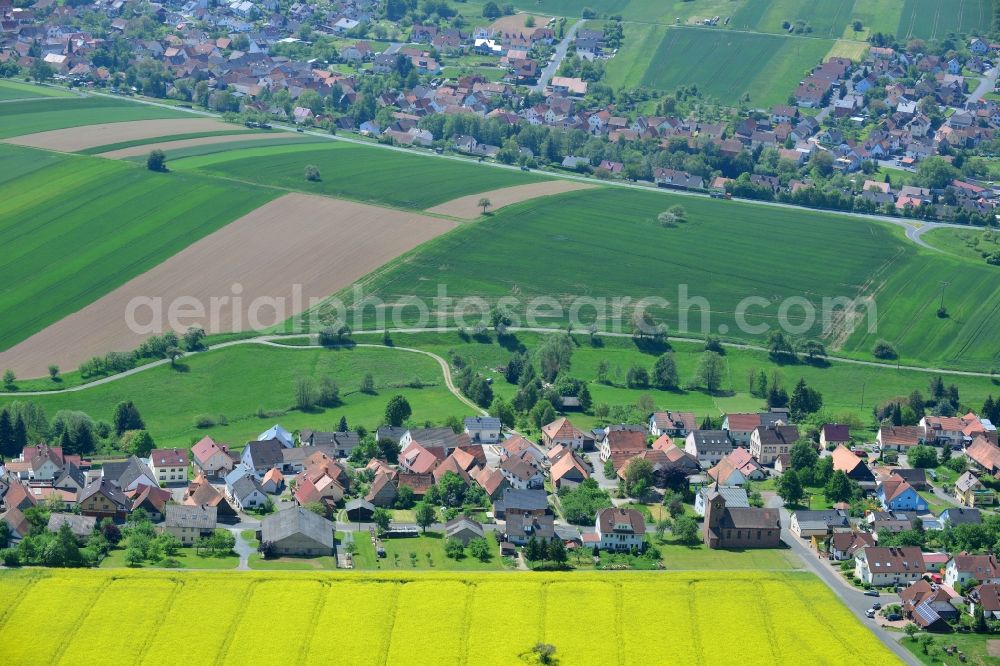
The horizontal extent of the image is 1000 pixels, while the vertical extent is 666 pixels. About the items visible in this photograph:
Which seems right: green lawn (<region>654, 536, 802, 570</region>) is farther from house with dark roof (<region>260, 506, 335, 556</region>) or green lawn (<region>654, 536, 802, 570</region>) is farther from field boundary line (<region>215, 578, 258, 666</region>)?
field boundary line (<region>215, 578, 258, 666</region>)

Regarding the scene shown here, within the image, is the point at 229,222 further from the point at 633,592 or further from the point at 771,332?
the point at 633,592

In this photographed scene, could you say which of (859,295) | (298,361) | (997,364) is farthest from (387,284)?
(997,364)

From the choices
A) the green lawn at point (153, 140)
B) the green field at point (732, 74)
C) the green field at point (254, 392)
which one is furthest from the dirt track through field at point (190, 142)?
the green field at point (732, 74)

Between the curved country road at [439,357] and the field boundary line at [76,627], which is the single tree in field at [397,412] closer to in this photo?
the curved country road at [439,357]

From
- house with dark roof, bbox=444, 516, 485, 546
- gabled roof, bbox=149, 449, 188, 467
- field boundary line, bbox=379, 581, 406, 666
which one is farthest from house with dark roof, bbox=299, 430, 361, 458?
field boundary line, bbox=379, 581, 406, 666

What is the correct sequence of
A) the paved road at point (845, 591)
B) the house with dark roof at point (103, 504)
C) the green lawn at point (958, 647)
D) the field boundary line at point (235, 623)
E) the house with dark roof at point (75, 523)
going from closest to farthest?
the field boundary line at point (235, 623), the green lawn at point (958, 647), the paved road at point (845, 591), the house with dark roof at point (75, 523), the house with dark roof at point (103, 504)

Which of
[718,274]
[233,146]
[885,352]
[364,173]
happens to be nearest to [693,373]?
[885,352]
